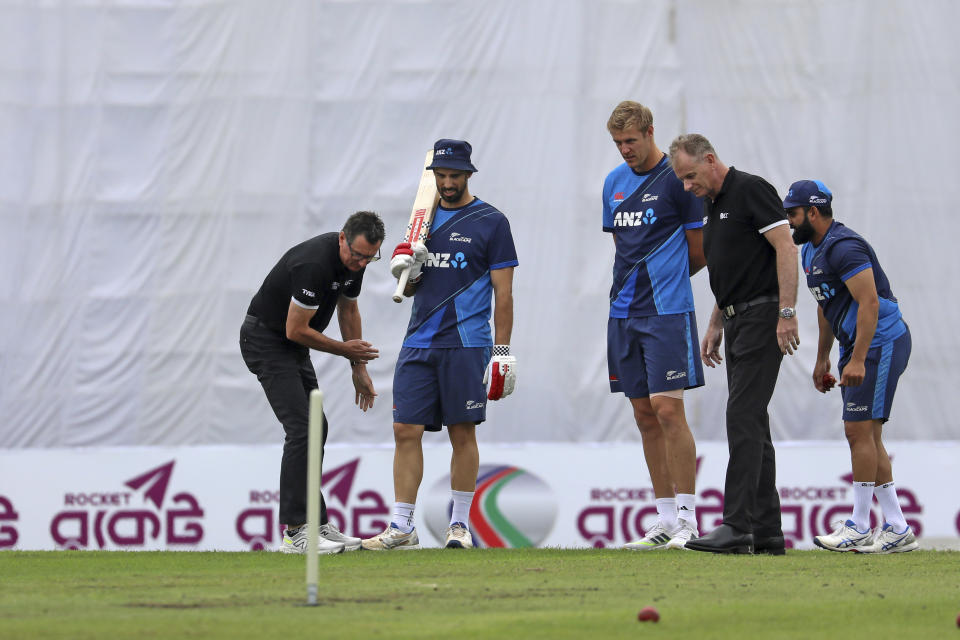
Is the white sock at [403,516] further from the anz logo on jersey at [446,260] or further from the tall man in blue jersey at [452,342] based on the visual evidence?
the anz logo on jersey at [446,260]

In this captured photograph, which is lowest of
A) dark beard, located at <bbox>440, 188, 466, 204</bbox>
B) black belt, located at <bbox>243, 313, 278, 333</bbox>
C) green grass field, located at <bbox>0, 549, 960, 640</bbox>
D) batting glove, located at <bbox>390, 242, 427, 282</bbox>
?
green grass field, located at <bbox>0, 549, 960, 640</bbox>

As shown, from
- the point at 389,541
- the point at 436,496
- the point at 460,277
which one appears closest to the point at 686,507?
the point at 389,541

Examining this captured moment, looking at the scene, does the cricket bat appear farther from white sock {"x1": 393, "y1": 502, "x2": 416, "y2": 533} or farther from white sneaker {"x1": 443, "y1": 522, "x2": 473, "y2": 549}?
white sneaker {"x1": 443, "y1": 522, "x2": 473, "y2": 549}

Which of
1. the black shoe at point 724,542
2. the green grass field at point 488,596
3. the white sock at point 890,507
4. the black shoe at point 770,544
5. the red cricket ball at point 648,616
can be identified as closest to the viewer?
the green grass field at point 488,596

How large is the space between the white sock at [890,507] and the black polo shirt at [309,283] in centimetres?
260

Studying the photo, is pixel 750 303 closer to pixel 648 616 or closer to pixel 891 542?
pixel 891 542

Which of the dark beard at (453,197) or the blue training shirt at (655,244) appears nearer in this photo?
the blue training shirt at (655,244)

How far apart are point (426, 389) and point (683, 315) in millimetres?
1190

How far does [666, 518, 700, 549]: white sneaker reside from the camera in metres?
6.16

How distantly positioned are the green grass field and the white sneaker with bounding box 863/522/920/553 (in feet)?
0.94

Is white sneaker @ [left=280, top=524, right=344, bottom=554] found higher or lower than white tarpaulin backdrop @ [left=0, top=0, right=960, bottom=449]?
lower

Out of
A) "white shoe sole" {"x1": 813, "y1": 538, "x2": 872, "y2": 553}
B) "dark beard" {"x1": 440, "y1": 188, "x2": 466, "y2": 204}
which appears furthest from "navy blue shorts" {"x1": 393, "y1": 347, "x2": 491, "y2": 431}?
"white shoe sole" {"x1": 813, "y1": 538, "x2": 872, "y2": 553}

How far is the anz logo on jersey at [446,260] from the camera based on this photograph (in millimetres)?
6531

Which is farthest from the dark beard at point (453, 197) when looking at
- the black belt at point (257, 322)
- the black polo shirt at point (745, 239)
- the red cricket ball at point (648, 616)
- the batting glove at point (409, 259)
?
the red cricket ball at point (648, 616)
